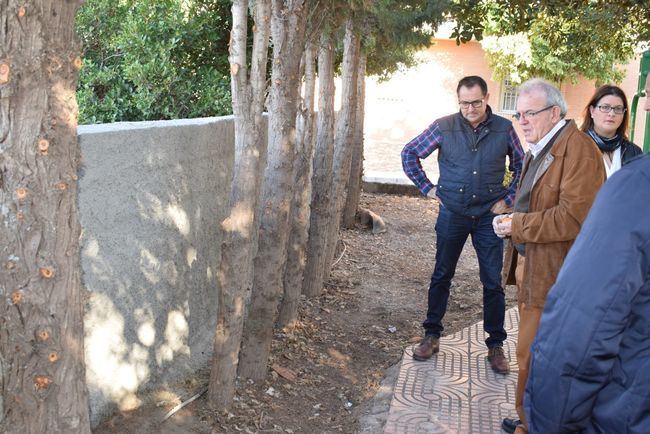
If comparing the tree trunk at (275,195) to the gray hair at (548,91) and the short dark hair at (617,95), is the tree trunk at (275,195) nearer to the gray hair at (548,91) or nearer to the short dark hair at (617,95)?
the gray hair at (548,91)

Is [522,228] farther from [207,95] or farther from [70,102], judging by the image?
[207,95]

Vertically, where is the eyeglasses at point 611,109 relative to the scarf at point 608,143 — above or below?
above

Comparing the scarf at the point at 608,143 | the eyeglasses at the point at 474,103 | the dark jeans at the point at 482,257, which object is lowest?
the dark jeans at the point at 482,257

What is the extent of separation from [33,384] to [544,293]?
2.69 metres

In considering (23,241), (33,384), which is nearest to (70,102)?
(23,241)

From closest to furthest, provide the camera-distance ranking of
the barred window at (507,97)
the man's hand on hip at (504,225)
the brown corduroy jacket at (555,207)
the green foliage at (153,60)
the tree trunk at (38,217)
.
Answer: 1. the tree trunk at (38,217)
2. the brown corduroy jacket at (555,207)
3. the man's hand on hip at (504,225)
4. the green foliage at (153,60)
5. the barred window at (507,97)

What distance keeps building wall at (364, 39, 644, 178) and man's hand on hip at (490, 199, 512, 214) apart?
2165cm

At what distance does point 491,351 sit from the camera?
6086mm

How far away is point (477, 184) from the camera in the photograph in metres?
5.76

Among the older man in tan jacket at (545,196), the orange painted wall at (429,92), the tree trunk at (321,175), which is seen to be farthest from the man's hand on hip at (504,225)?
the orange painted wall at (429,92)

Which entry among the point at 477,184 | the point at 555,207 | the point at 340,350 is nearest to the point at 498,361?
the point at 477,184

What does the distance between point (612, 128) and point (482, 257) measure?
1.27 metres

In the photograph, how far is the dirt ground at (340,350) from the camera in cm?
509

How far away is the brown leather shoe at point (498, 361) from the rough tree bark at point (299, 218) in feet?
5.94
